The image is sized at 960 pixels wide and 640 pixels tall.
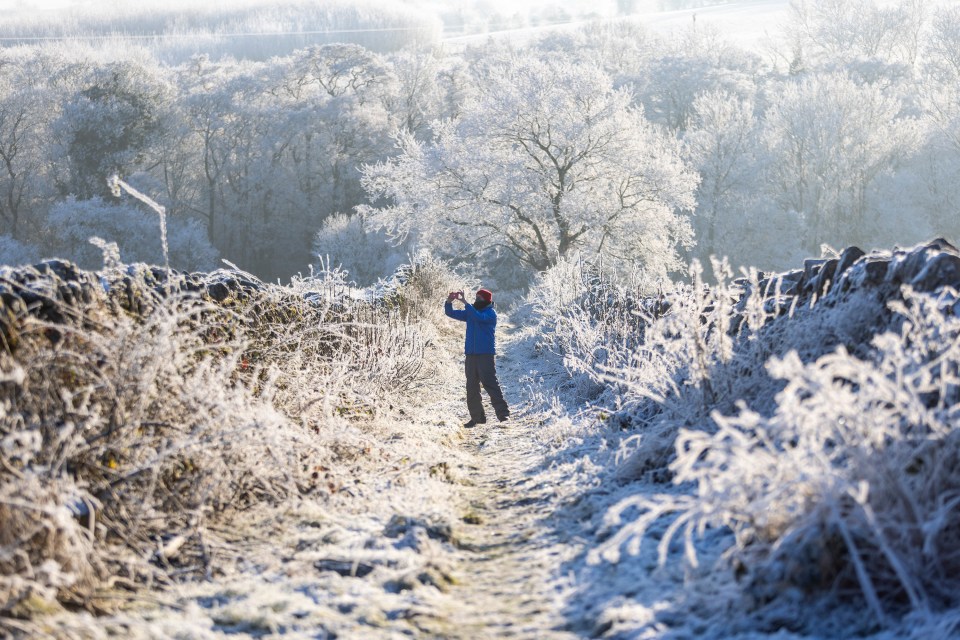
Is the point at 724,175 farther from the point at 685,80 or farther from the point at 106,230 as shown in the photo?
the point at 106,230

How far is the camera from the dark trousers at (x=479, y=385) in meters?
9.04

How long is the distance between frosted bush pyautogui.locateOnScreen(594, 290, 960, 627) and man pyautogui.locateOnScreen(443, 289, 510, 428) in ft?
20.0

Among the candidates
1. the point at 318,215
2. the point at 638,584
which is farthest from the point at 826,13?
the point at 638,584

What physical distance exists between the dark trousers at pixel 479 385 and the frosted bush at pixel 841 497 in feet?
20.0

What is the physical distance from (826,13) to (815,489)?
5700cm

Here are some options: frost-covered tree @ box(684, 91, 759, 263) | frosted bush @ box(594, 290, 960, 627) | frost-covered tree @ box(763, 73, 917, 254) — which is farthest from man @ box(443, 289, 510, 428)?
frost-covered tree @ box(763, 73, 917, 254)

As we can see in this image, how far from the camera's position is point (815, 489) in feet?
9.22

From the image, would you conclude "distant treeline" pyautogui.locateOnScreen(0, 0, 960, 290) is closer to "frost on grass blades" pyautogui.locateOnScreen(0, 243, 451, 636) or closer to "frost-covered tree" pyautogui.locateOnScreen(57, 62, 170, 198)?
"frost-covered tree" pyautogui.locateOnScreen(57, 62, 170, 198)

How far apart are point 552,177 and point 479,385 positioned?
64.7ft

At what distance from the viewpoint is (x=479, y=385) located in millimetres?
9070

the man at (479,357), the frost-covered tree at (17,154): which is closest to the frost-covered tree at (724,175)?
the man at (479,357)

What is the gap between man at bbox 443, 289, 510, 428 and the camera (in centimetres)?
905

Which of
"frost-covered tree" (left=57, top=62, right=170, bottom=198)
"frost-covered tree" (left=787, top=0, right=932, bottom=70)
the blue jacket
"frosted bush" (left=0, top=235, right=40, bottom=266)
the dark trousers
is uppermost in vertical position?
"frost-covered tree" (left=787, top=0, right=932, bottom=70)

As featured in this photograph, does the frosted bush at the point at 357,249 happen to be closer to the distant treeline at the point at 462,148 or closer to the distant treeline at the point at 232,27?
the distant treeline at the point at 462,148
